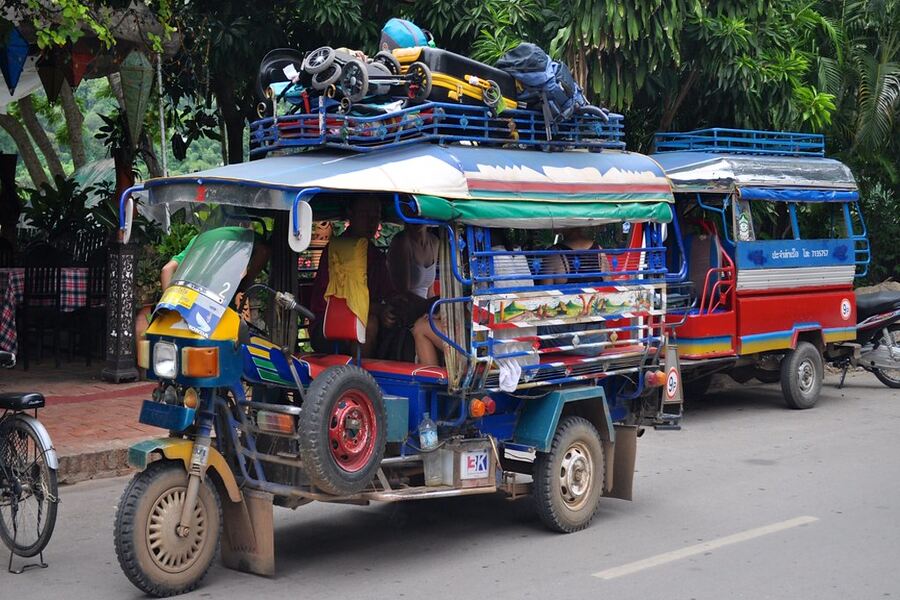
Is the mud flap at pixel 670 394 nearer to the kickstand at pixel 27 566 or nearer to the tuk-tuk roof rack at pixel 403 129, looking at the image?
the tuk-tuk roof rack at pixel 403 129

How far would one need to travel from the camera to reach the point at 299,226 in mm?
5250

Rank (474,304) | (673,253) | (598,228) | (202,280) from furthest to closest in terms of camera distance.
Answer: (673,253), (598,228), (474,304), (202,280)

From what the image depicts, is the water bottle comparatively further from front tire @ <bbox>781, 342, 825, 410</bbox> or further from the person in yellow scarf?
front tire @ <bbox>781, 342, 825, 410</bbox>

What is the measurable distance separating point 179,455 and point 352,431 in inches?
33.3

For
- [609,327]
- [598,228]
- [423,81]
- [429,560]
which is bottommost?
[429,560]

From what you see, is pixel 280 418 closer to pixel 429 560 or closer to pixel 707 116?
pixel 429 560

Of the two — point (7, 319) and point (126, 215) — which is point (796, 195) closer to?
point (126, 215)

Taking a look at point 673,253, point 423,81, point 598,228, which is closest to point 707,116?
point 673,253

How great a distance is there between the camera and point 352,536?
6.71m

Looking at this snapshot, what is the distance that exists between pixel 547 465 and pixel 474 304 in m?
1.15

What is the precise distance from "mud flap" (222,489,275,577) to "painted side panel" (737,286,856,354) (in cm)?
630

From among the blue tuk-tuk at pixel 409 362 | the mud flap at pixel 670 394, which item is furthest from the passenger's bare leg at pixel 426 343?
the mud flap at pixel 670 394

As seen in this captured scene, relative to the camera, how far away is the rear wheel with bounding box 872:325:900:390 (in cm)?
1277

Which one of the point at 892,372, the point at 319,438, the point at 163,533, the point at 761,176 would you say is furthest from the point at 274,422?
the point at 892,372
